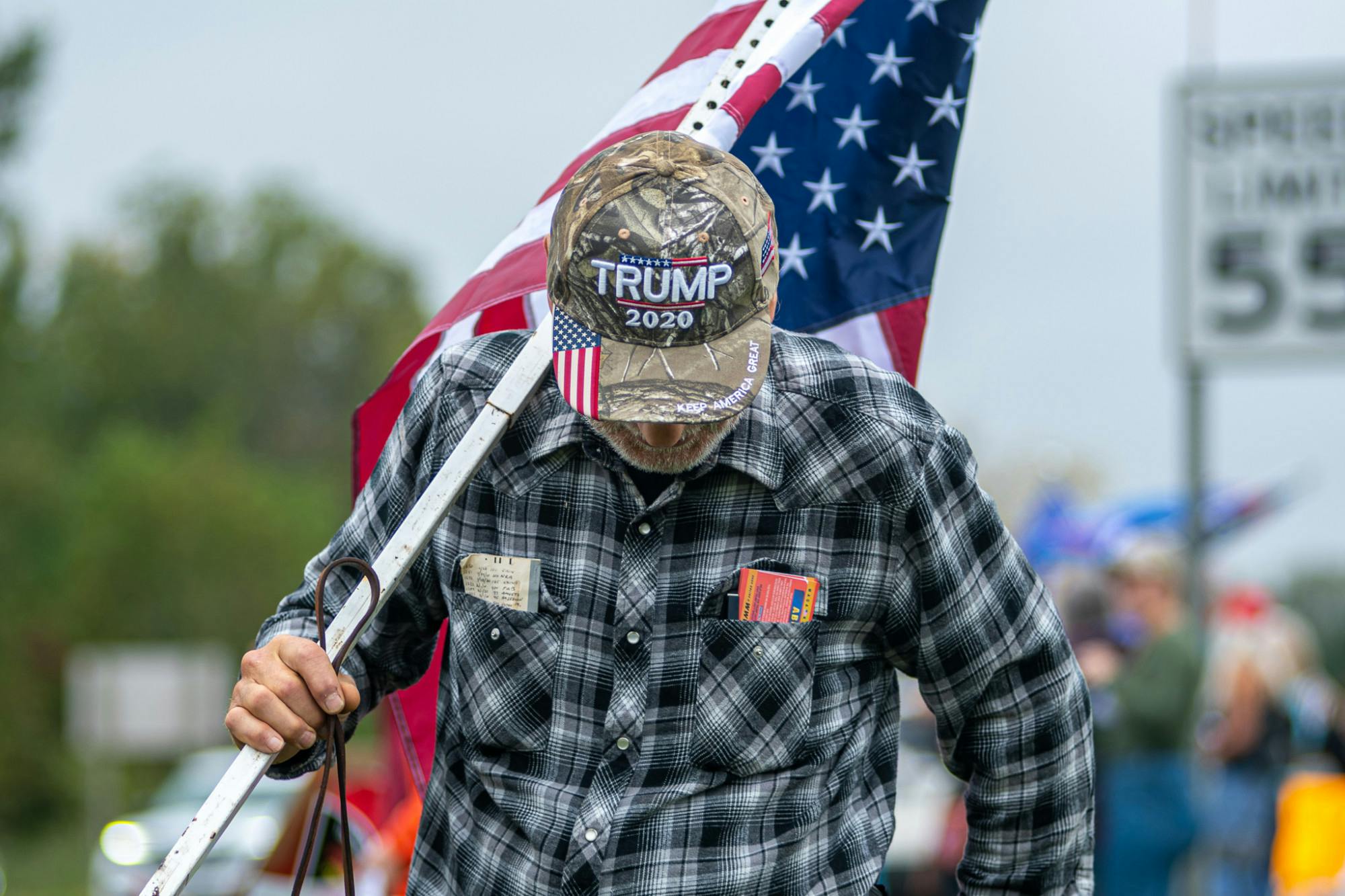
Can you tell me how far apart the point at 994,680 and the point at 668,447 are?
0.60m

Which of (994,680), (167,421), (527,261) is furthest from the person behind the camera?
(167,421)

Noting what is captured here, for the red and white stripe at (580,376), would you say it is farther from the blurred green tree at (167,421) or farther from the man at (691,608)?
the blurred green tree at (167,421)

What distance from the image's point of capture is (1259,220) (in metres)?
6.31

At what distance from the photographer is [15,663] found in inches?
1645

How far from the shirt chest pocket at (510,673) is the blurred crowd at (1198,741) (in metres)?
4.67

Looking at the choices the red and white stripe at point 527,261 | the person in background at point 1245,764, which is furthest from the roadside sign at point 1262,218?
the red and white stripe at point 527,261

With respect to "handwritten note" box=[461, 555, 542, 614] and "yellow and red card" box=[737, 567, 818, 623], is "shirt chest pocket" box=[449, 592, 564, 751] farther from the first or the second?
"yellow and red card" box=[737, 567, 818, 623]

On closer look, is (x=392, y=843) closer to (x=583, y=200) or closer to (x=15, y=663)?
(x=583, y=200)

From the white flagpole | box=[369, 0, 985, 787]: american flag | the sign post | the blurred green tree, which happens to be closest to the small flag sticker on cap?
the white flagpole

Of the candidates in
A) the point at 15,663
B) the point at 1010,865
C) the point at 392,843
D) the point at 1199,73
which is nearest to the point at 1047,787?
the point at 1010,865

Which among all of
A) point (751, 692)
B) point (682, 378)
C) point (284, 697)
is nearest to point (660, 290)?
point (682, 378)

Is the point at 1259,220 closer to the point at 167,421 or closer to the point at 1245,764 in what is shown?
the point at 1245,764

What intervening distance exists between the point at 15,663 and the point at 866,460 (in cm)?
4284

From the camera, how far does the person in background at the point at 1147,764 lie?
6.64 m
